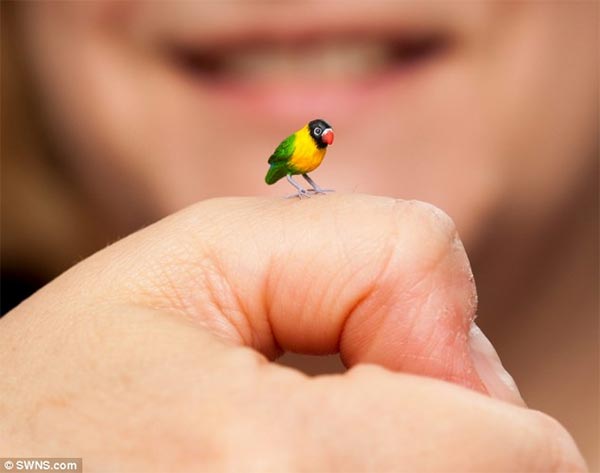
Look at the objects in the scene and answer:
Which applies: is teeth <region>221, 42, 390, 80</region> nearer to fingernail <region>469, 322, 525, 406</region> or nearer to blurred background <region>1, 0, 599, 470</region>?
blurred background <region>1, 0, 599, 470</region>

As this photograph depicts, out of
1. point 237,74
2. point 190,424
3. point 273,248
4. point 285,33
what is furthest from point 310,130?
point 237,74

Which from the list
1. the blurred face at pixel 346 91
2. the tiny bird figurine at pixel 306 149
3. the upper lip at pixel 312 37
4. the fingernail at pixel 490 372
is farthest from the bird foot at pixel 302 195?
the upper lip at pixel 312 37

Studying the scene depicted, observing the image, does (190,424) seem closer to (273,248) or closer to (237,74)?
(273,248)

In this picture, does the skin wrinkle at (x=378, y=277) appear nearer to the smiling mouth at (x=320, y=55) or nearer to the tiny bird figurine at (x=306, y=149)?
the tiny bird figurine at (x=306, y=149)

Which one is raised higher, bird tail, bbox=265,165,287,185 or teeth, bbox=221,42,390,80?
teeth, bbox=221,42,390,80

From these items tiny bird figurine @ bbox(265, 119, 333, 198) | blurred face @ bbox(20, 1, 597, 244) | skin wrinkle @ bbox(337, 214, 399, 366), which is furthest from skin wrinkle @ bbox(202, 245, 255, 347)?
blurred face @ bbox(20, 1, 597, 244)

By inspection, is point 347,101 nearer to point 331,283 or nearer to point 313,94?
point 313,94
